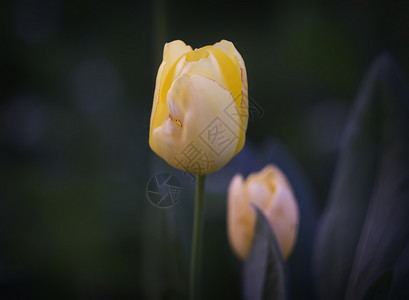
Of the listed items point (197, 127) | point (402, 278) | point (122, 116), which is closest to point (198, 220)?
point (197, 127)

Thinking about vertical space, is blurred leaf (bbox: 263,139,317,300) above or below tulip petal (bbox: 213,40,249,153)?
below

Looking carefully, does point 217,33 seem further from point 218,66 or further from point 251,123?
point 218,66

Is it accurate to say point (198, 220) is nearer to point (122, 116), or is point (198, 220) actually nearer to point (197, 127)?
point (197, 127)

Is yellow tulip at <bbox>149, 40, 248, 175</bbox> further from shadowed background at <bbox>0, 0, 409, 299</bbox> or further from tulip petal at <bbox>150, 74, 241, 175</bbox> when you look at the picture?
shadowed background at <bbox>0, 0, 409, 299</bbox>

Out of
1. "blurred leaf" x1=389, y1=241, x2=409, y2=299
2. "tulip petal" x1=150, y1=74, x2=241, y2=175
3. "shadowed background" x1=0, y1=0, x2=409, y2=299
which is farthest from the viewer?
"shadowed background" x1=0, y1=0, x2=409, y2=299

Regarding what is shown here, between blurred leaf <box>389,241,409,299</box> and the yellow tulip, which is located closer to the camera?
the yellow tulip

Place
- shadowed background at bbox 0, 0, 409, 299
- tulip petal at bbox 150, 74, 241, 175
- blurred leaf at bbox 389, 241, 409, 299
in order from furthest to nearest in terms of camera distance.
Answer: shadowed background at bbox 0, 0, 409, 299 → blurred leaf at bbox 389, 241, 409, 299 → tulip petal at bbox 150, 74, 241, 175

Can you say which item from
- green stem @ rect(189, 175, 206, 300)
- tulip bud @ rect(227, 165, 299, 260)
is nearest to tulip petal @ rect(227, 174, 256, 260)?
tulip bud @ rect(227, 165, 299, 260)
